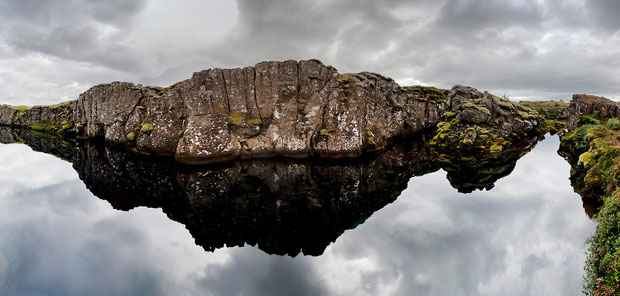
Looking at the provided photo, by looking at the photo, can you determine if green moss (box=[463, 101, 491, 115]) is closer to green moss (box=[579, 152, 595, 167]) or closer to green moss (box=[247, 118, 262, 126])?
green moss (box=[579, 152, 595, 167])

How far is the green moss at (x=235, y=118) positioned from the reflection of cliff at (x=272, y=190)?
235 inches

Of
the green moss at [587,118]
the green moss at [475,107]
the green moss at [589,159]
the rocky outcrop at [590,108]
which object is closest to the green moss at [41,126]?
the green moss at [475,107]

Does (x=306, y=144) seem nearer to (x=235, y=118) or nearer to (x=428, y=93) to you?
(x=235, y=118)

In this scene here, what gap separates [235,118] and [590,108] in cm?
4531

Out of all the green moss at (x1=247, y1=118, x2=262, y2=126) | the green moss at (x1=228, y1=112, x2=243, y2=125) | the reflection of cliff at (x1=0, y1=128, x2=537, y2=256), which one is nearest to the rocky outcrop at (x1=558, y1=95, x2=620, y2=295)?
the reflection of cliff at (x1=0, y1=128, x2=537, y2=256)

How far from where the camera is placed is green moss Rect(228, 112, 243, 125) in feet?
119

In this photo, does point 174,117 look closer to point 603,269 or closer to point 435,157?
point 435,157

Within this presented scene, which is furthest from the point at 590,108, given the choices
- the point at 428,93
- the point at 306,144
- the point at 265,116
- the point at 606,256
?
the point at 265,116

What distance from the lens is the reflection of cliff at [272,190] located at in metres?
16.7

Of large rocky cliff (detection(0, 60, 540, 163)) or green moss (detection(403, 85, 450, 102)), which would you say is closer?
large rocky cliff (detection(0, 60, 540, 163))

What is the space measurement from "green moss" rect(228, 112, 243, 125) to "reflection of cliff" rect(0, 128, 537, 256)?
5.96m

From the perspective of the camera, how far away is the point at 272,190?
23.7 metres

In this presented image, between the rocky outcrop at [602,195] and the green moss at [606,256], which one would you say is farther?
the rocky outcrop at [602,195]

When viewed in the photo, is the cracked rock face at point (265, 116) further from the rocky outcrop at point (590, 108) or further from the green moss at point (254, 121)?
the rocky outcrop at point (590, 108)
